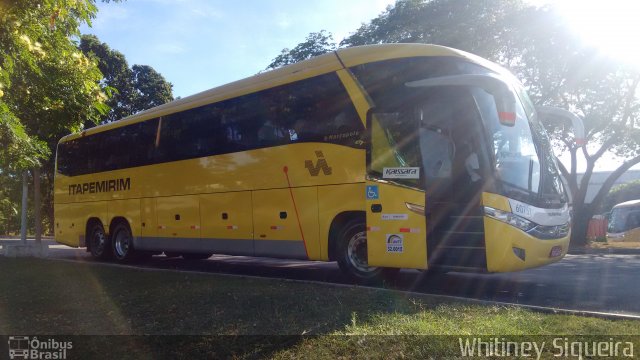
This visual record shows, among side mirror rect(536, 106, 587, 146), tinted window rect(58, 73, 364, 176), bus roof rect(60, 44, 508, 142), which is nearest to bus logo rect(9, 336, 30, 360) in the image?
tinted window rect(58, 73, 364, 176)

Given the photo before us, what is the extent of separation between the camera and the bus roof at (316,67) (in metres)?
8.13

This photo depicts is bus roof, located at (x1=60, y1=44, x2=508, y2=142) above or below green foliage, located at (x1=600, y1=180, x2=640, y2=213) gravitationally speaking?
above

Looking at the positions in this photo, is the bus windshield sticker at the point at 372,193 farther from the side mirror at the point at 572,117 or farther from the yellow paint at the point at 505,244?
the side mirror at the point at 572,117

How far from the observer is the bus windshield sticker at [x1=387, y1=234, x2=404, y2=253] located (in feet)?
25.5

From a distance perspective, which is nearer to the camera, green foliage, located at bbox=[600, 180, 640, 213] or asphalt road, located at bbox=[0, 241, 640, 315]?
asphalt road, located at bbox=[0, 241, 640, 315]

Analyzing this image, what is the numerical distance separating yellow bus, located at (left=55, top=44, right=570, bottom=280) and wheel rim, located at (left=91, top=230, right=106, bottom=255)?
390cm

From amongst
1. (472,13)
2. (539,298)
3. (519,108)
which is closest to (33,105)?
(519,108)

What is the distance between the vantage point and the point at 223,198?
10.8 meters

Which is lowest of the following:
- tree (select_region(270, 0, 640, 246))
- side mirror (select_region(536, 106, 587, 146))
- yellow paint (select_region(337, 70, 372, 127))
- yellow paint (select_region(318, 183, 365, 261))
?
yellow paint (select_region(318, 183, 365, 261))

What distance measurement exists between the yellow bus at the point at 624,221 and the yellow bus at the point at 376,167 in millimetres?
22556

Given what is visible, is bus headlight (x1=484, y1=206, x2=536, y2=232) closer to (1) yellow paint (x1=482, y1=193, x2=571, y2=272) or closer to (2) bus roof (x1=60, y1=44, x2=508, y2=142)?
(1) yellow paint (x1=482, y1=193, x2=571, y2=272)

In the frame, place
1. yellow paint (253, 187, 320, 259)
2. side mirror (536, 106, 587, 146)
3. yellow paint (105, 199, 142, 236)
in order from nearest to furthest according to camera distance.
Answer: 1. side mirror (536, 106, 587, 146)
2. yellow paint (253, 187, 320, 259)
3. yellow paint (105, 199, 142, 236)

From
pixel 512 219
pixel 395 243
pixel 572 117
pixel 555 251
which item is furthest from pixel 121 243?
pixel 572 117

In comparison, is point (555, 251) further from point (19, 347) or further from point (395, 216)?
point (19, 347)
